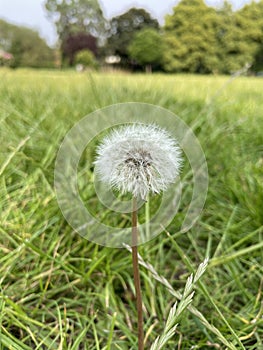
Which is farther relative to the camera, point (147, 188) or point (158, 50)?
point (158, 50)

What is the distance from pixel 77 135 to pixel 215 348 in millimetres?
766

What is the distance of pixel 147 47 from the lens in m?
11.2

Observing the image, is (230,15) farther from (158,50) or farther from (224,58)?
(158,50)

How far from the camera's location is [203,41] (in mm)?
11211

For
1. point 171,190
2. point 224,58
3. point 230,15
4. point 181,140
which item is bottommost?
point 171,190

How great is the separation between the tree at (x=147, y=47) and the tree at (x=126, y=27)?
76 centimetres

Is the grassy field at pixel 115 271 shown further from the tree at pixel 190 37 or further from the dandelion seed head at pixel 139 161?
the tree at pixel 190 37

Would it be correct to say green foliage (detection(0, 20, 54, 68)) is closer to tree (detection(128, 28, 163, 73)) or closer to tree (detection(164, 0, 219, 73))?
tree (detection(128, 28, 163, 73))

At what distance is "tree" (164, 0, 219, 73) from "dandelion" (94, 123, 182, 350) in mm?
10046

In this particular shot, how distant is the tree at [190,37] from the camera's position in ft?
35.5

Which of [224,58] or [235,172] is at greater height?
[224,58]

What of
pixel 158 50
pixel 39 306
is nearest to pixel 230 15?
pixel 158 50

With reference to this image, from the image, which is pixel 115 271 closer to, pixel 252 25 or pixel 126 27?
pixel 252 25

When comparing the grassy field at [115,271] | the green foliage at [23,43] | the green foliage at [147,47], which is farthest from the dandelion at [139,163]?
the green foliage at [23,43]
